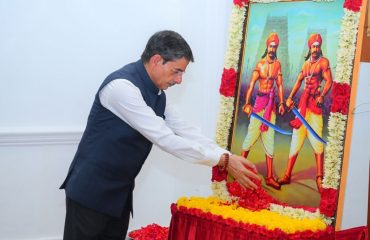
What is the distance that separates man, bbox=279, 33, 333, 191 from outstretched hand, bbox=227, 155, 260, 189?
0.57 ft

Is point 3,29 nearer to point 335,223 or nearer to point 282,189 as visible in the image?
point 282,189

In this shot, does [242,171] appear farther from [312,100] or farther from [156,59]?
[156,59]

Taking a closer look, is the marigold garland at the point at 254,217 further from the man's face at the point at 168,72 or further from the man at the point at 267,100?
the man's face at the point at 168,72

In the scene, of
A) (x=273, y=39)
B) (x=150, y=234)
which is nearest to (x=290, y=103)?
(x=273, y=39)

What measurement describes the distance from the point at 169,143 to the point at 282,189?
0.64 meters

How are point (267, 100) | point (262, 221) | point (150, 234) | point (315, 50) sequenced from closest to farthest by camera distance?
point (262, 221)
point (315, 50)
point (267, 100)
point (150, 234)

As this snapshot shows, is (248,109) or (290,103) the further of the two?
(248,109)

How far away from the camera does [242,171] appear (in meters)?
2.52

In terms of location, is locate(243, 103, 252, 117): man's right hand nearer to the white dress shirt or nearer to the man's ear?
the white dress shirt

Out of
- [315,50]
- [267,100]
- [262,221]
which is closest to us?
[262,221]

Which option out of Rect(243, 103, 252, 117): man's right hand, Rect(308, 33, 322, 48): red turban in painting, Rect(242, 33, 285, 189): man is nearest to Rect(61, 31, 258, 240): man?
Rect(242, 33, 285, 189): man

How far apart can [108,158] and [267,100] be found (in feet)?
2.89

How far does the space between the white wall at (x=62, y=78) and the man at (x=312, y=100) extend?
1.26m

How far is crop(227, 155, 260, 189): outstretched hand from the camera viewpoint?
251 centimetres
